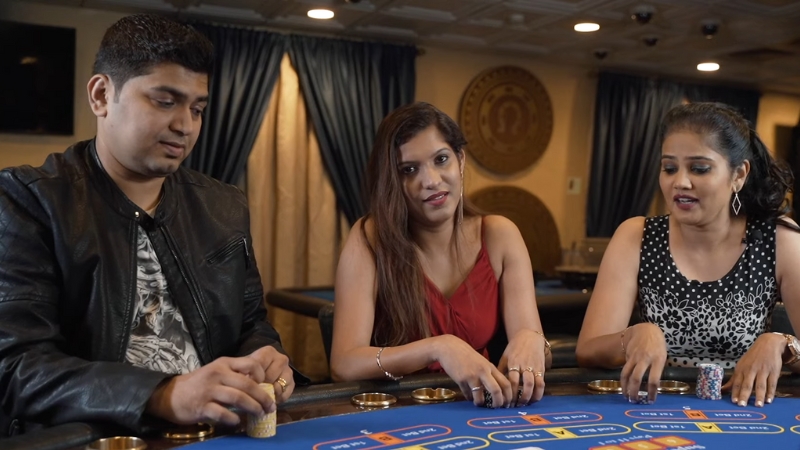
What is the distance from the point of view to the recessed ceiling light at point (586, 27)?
541cm

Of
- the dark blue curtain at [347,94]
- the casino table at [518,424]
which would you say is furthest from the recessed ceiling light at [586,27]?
the casino table at [518,424]

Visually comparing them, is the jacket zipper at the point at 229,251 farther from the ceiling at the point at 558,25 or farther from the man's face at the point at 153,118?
the ceiling at the point at 558,25

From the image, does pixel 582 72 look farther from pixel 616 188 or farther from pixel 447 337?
pixel 447 337

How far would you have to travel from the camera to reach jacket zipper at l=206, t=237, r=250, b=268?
178 centimetres

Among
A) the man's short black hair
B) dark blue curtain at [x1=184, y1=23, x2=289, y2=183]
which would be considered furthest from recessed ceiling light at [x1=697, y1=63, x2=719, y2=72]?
the man's short black hair

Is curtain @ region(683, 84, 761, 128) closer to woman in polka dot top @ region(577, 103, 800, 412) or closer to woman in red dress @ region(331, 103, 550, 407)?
woman in polka dot top @ region(577, 103, 800, 412)

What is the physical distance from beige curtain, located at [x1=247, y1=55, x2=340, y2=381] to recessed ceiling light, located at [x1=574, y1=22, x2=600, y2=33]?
212 centimetres

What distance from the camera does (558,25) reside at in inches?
216

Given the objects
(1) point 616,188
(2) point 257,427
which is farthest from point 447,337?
(1) point 616,188

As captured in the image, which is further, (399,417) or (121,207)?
(121,207)

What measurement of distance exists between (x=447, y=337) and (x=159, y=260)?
0.65m

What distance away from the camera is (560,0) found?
4801mm

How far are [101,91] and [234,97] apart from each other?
13.6 feet

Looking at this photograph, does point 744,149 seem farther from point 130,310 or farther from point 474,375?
point 130,310
